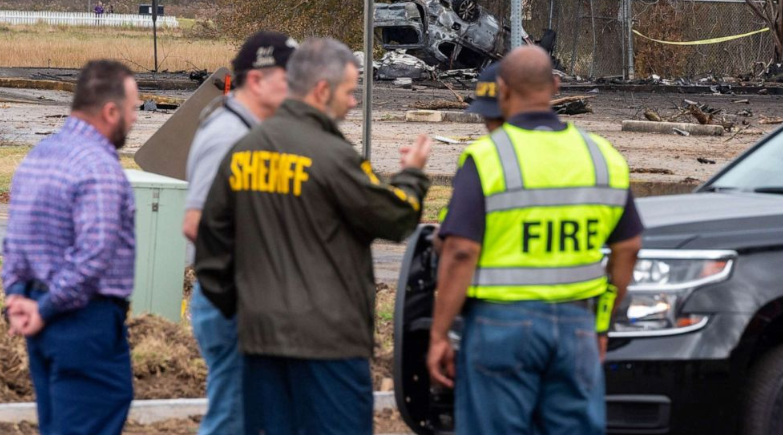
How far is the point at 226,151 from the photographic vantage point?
4.47 meters

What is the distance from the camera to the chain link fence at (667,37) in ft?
116

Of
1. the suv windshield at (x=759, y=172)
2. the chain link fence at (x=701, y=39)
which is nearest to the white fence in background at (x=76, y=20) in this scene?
the chain link fence at (x=701, y=39)

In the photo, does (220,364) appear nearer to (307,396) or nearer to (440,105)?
(307,396)

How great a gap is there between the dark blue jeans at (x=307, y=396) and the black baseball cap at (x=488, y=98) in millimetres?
955

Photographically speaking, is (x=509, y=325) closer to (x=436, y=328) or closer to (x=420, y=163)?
(x=436, y=328)

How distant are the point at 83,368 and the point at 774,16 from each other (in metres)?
29.9

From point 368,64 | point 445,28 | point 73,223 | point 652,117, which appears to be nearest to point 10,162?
point 368,64

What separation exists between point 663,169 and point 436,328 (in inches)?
469

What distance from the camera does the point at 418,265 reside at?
185 inches

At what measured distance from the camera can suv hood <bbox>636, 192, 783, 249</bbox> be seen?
4809 millimetres

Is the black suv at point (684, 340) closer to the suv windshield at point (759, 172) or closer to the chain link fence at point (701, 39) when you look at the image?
the suv windshield at point (759, 172)

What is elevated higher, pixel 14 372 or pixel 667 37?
pixel 667 37

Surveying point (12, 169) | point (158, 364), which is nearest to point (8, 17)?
point (12, 169)

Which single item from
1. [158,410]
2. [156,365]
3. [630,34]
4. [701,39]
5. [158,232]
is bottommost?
[158,410]
